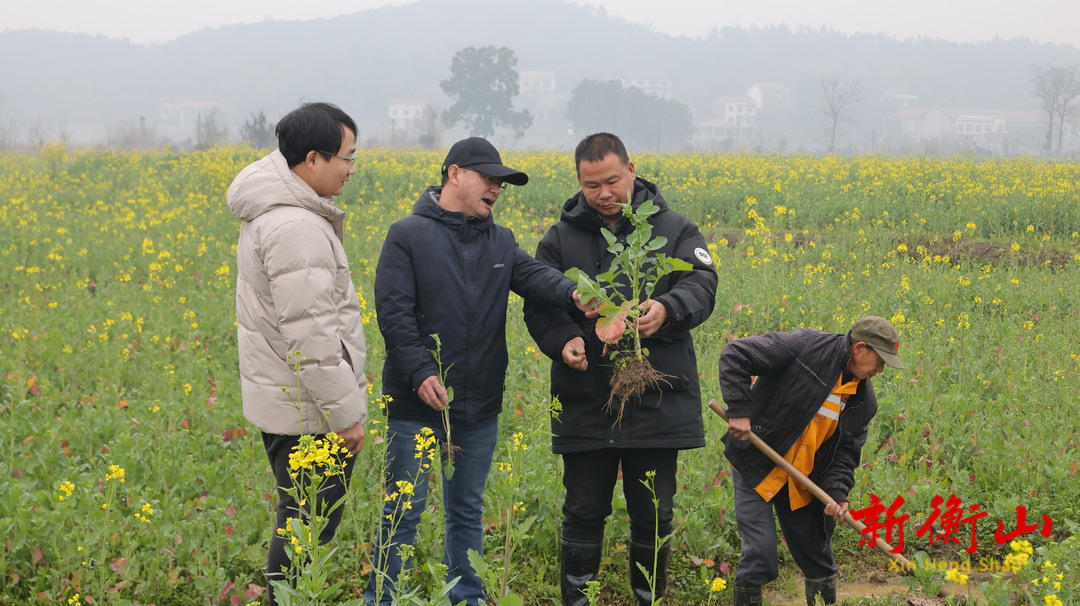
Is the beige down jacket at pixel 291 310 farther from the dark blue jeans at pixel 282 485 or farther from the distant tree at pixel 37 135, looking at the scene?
the distant tree at pixel 37 135

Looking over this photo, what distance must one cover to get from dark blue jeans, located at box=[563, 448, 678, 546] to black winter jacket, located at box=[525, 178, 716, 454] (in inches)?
3.9

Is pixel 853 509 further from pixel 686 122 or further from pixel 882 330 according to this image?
pixel 686 122

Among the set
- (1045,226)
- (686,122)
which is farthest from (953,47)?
(1045,226)

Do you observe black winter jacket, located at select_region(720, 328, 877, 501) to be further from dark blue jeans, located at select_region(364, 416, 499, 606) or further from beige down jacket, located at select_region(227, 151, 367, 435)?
beige down jacket, located at select_region(227, 151, 367, 435)

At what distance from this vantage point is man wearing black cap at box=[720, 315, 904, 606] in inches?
124

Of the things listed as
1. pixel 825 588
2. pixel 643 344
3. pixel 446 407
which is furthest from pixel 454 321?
pixel 825 588

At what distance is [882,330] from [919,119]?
404ft

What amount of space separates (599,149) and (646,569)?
5.31 ft

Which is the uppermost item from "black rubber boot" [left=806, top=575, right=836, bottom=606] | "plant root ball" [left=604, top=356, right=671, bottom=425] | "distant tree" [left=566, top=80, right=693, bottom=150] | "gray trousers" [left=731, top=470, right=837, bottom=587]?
"distant tree" [left=566, top=80, right=693, bottom=150]

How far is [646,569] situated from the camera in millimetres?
3346

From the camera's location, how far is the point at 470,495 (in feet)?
10.6

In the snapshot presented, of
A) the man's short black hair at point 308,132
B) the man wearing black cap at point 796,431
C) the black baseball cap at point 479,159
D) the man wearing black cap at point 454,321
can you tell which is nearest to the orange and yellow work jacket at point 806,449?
the man wearing black cap at point 796,431

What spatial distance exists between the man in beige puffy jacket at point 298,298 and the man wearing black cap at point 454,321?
23 centimetres

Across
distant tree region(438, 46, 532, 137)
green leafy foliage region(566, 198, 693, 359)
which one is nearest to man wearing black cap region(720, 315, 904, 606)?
green leafy foliage region(566, 198, 693, 359)
